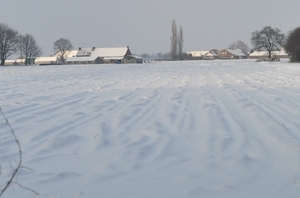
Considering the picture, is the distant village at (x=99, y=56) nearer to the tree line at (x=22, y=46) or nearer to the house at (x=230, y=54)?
the tree line at (x=22, y=46)

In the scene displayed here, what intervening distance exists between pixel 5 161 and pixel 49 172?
87cm

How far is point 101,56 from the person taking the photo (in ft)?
385

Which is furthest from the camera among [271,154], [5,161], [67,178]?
[271,154]

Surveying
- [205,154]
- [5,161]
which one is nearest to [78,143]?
[5,161]

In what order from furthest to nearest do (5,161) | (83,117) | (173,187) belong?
(83,117)
(5,161)
(173,187)

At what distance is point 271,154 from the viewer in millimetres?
5652

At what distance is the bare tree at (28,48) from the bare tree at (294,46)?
6581 centimetres

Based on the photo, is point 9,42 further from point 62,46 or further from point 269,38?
point 269,38

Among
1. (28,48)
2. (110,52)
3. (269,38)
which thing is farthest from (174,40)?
(28,48)

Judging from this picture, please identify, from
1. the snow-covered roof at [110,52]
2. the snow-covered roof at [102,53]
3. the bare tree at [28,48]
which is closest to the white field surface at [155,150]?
the bare tree at [28,48]

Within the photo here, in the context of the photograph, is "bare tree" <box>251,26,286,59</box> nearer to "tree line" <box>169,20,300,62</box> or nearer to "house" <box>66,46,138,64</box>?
"tree line" <box>169,20,300,62</box>

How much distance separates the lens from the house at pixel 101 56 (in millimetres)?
109188

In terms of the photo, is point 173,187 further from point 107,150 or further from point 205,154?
point 107,150

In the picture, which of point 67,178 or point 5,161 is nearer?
point 67,178
